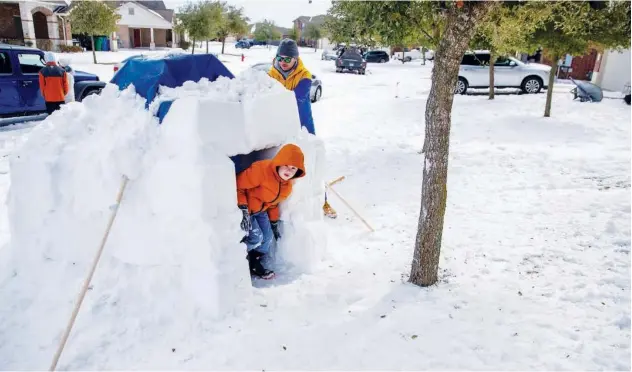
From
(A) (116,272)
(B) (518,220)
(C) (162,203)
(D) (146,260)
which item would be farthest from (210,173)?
(B) (518,220)

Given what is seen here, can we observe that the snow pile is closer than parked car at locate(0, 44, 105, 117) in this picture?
Yes

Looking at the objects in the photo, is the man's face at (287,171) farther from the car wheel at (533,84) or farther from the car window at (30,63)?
the car wheel at (533,84)

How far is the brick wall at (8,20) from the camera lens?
28706mm

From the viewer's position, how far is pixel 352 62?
88.1 ft

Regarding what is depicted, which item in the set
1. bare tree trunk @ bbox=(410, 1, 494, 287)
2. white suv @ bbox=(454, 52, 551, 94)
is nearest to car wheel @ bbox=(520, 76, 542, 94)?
white suv @ bbox=(454, 52, 551, 94)

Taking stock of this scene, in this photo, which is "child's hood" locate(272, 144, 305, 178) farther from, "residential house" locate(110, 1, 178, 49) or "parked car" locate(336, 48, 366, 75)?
"residential house" locate(110, 1, 178, 49)

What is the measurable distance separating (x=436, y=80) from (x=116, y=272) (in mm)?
2868

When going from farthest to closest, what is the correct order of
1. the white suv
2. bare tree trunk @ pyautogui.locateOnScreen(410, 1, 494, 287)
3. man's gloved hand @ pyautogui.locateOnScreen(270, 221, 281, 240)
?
the white suv, man's gloved hand @ pyautogui.locateOnScreen(270, 221, 281, 240), bare tree trunk @ pyautogui.locateOnScreen(410, 1, 494, 287)

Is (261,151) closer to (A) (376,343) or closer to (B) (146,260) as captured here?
(B) (146,260)

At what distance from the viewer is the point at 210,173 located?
307 centimetres

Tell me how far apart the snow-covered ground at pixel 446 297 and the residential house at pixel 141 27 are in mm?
43158

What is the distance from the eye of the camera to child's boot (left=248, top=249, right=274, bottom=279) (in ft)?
12.6

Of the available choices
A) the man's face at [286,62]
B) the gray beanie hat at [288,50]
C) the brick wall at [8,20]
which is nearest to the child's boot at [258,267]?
the man's face at [286,62]

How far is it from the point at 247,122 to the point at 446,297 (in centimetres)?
210
